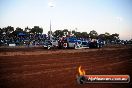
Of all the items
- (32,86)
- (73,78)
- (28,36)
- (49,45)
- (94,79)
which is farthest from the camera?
(28,36)

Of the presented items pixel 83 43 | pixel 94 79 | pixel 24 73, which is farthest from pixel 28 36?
pixel 94 79

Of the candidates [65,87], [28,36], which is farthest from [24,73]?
[28,36]

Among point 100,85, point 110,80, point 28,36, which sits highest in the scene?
point 28,36

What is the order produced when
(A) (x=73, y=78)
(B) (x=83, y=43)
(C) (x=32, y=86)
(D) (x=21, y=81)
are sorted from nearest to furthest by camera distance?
(C) (x=32, y=86)
(D) (x=21, y=81)
(A) (x=73, y=78)
(B) (x=83, y=43)

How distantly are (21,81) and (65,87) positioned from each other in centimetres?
215

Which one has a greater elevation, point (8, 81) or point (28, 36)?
point (28, 36)

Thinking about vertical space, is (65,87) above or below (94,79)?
below

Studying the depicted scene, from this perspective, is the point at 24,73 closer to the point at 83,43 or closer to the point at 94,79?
the point at 94,79

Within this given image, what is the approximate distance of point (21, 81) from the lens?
9.48m

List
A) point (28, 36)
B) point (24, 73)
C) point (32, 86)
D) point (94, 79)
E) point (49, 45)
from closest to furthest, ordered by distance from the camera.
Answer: point (94, 79), point (32, 86), point (24, 73), point (49, 45), point (28, 36)

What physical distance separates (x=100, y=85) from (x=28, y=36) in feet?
177

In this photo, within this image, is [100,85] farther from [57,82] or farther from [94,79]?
[94,79]

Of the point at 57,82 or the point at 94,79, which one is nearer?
the point at 94,79

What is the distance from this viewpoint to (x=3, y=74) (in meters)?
11.0
